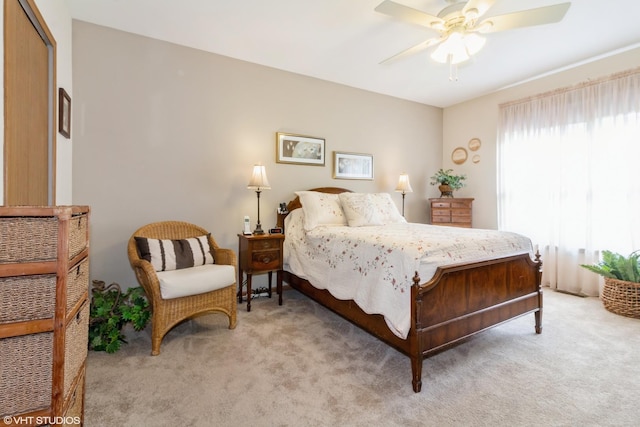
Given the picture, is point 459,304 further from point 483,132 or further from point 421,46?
point 483,132

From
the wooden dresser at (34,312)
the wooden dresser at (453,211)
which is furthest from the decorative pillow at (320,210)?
the wooden dresser at (34,312)

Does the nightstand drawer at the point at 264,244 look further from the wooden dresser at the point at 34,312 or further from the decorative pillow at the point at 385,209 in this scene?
the wooden dresser at the point at 34,312

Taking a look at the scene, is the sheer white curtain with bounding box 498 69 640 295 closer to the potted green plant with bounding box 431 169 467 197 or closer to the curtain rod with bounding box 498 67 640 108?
the curtain rod with bounding box 498 67 640 108

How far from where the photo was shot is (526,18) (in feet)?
6.48

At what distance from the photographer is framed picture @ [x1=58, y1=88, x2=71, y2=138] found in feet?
7.41

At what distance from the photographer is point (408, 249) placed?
6.41ft

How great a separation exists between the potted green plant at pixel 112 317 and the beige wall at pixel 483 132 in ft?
15.3

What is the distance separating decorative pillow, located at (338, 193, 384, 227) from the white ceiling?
5.31 feet

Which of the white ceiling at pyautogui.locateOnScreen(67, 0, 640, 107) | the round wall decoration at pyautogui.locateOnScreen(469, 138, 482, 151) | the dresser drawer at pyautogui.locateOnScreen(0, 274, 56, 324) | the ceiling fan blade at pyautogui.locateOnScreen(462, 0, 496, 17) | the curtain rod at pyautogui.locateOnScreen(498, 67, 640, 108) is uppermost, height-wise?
the white ceiling at pyautogui.locateOnScreen(67, 0, 640, 107)

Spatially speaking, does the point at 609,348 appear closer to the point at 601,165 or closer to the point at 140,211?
the point at 601,165

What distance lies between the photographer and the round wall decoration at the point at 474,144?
185 inches

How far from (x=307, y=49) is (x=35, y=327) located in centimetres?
322

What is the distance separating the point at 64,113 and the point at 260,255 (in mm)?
1999

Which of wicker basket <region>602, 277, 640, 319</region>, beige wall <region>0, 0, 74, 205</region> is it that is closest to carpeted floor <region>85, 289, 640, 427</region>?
wicker basket <region>602, 277, 640, 319</region>
